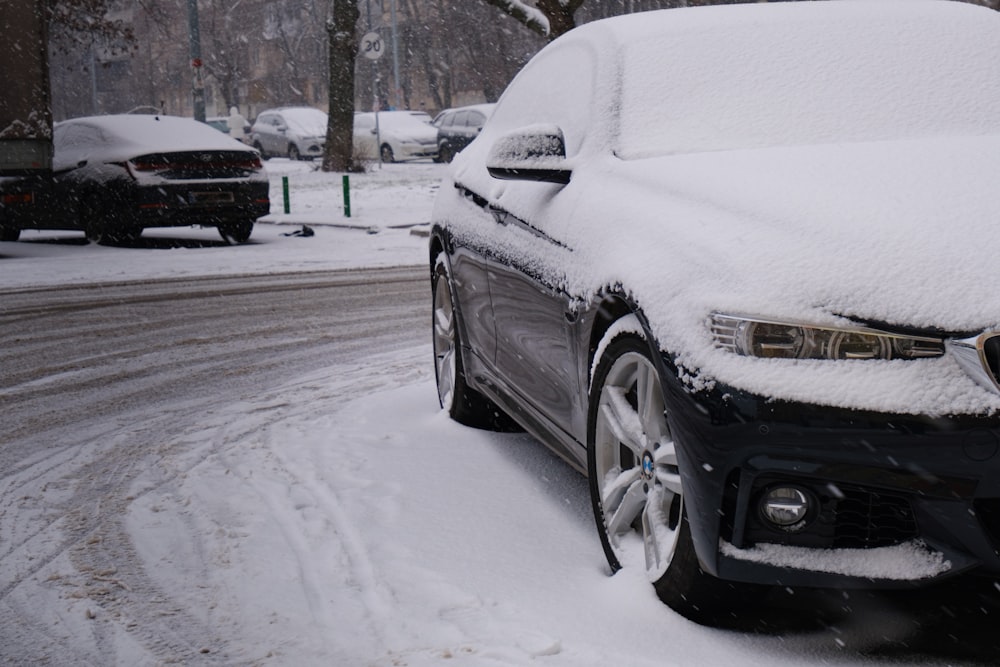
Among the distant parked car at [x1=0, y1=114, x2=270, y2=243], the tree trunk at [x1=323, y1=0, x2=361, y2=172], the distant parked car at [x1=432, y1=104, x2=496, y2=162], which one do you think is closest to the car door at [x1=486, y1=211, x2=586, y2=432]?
the distant parked car at [x1=0, y1=114, x2=270, y2=243]

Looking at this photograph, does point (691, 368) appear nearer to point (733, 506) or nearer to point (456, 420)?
point (733, 506)

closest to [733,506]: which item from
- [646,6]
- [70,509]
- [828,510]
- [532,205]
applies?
[828,510]

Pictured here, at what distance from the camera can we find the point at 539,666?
304cm

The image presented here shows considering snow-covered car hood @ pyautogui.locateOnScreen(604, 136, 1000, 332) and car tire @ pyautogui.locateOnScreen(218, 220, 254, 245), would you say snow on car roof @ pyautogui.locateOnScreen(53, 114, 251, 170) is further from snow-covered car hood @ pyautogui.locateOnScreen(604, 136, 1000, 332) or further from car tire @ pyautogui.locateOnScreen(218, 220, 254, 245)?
snow-covered car hood @ pyautogui.locateOnScreen(604, 136, 1000, 332)

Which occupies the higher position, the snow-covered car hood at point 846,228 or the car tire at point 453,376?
the snow-covered car hood at point 846,228

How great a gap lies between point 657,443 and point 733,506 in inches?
17.3

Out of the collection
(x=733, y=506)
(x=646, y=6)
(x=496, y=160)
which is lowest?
(x=733, y=506)

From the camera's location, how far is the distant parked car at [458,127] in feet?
110

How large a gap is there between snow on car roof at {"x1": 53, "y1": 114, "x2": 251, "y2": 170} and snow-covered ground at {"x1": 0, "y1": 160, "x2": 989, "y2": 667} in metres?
9.10

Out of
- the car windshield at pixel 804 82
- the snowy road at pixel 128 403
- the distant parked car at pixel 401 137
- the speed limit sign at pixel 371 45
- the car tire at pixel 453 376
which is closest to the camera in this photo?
the snowy road at pixel 128 403

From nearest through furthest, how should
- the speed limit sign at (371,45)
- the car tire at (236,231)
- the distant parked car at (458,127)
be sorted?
the car tire at (236,231)
the speed limit sign at (371,45)
the distant parked car at (458,127)

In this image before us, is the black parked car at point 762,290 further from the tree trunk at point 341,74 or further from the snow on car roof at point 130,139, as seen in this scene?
the tree trunk at point 341,74

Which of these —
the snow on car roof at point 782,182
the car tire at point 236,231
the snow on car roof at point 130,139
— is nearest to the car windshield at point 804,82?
the snow on car roof at point 782,182

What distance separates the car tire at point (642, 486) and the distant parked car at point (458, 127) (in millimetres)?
29580
